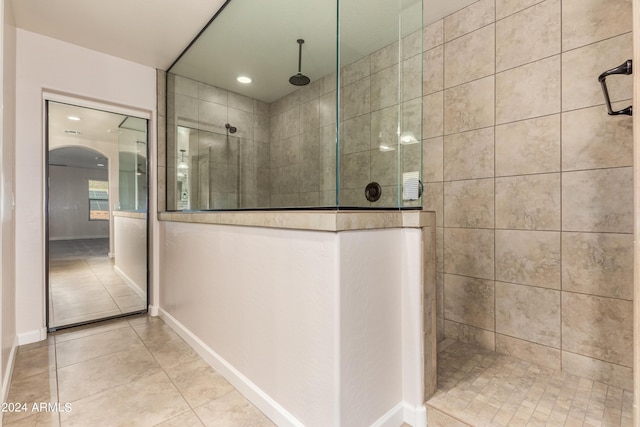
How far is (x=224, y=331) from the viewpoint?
1.84 meters

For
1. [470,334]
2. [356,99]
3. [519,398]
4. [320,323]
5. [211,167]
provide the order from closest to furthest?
[320,323]
[519,398]
[356,99]
[470,334]
[211,167]

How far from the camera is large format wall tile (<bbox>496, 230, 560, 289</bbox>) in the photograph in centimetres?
176

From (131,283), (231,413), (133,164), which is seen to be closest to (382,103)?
(231,413)

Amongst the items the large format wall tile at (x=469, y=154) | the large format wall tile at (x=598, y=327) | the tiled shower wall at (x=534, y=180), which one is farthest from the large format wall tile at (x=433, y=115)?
the large format wall tile at (x=598, y=327)

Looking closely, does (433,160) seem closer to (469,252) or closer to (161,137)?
(469,252)

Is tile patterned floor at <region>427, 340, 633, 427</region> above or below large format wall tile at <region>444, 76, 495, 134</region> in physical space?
below

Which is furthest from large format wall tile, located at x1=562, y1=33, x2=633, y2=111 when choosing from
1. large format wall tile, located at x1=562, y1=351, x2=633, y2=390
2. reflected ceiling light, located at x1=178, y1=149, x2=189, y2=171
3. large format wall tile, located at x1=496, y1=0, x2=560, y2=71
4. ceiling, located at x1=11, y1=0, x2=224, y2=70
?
reflected ceiling light, located at x1=178, y1=149, x2=189, y2=171

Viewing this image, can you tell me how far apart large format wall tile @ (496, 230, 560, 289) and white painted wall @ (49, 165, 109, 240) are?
11.0ft

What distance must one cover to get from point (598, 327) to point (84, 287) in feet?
12.5

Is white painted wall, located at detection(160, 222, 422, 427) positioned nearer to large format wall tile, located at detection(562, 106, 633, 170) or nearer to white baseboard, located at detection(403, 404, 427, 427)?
white baseboard, located at detection(403, 404, 427, 427)

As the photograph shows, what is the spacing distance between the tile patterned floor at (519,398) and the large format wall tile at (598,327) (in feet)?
0.52

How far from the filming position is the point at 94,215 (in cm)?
278

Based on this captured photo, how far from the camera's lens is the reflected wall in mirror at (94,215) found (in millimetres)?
2518

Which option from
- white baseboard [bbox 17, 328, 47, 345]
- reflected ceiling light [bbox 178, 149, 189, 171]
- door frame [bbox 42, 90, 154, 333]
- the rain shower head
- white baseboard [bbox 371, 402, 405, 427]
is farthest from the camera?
reflected ceiling light [bbox 178, 149, 189, 171]
